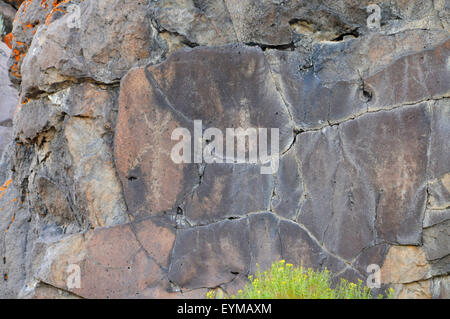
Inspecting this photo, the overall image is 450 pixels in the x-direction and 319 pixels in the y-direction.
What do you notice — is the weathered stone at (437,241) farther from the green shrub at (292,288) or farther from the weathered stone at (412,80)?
the weathered stone at (412,80)

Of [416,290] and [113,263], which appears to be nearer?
[416,290]

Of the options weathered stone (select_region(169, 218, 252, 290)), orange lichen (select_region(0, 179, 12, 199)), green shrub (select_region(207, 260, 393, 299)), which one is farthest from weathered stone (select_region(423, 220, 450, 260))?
orange lichen (select_region(0, 179, 12, 199))

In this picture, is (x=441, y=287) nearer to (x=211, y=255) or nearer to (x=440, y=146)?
(x=440, y=146)

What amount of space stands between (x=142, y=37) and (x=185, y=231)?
60.8 inches

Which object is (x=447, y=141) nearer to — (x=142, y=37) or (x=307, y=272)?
(x=307, y=272)

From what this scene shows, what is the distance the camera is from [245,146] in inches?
151

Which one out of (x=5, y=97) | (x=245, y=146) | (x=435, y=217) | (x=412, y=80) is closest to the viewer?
(x=435, y=217)

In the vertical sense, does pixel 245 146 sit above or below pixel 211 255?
above

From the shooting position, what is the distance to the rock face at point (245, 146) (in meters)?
3.64

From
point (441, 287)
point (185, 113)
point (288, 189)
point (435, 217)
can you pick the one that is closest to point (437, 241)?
point (435, 217)

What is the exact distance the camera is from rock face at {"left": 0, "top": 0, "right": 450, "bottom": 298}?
364cm

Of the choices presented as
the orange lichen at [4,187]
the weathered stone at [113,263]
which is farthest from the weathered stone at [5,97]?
the weathered stone at [113,263]

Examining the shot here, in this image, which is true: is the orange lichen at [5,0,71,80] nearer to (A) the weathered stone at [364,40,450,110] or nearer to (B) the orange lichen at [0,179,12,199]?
(B) the orange lichen at [0,179,12,199]

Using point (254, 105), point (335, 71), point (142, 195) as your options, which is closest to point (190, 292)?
point (142, 195)
